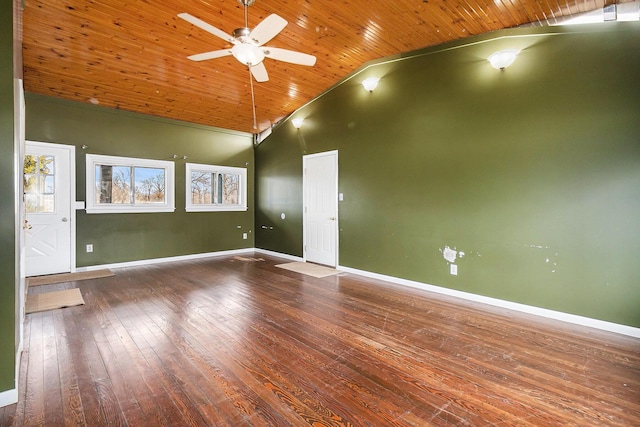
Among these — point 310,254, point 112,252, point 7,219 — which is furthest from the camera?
point 310,254

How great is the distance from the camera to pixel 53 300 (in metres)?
3.66

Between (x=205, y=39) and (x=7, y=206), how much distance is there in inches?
116

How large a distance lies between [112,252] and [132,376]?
414cm

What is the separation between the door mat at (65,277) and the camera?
4442 millimetres

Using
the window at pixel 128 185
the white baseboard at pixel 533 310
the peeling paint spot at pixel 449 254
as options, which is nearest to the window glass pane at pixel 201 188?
the window at pixel 128 185

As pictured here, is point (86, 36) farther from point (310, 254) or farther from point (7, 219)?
point (310, 254)

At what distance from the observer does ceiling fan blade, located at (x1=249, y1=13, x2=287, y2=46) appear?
2186 mm

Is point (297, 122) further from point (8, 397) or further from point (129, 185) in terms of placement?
point (8, 397)

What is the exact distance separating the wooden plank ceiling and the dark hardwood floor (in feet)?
10.4

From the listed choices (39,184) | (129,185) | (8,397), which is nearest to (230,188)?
(129,185)

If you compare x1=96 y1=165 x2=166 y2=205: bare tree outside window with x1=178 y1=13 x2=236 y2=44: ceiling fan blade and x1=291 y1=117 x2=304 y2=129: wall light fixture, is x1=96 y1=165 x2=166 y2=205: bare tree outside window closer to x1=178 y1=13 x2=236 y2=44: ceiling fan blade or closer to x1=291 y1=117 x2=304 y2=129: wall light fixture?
x1=291 y1=117 x2=304 y2=129: wall light fixture

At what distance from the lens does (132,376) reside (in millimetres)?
2082

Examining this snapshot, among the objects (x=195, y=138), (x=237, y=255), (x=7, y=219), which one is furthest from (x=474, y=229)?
(x=195, y=138)

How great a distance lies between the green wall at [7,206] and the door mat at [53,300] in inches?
74.5
